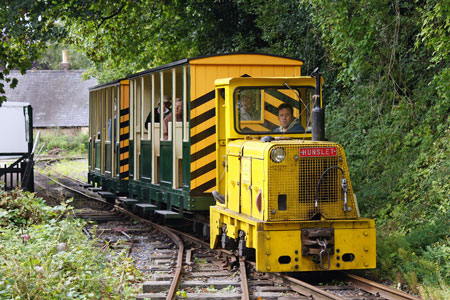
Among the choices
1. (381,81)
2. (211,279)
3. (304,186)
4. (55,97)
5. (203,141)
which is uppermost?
(55,97)

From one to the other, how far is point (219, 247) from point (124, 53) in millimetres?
14015

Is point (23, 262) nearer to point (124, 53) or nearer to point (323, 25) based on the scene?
point (323, 25)

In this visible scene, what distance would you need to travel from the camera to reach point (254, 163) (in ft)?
28.0

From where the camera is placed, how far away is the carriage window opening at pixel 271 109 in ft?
31.1

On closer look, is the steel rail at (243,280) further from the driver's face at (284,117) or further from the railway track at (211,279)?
the driver's face at (284,117)

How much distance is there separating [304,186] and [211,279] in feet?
5.35

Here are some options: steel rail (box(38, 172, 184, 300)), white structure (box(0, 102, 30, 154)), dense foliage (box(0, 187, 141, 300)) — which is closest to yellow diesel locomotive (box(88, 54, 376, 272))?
steel rail (box(38, 172, 184, 300))

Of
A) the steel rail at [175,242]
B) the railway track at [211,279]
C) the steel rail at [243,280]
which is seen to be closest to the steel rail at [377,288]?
the railway track at [211,279]

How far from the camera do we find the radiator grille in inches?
321

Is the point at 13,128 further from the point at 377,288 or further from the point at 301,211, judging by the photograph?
the point at 377,288

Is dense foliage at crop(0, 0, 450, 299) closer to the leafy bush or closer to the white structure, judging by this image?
the white structure

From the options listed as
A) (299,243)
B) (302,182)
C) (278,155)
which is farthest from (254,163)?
(299,243)

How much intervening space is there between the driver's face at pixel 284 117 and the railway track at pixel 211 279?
190cm

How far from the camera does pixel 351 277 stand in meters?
8.45
